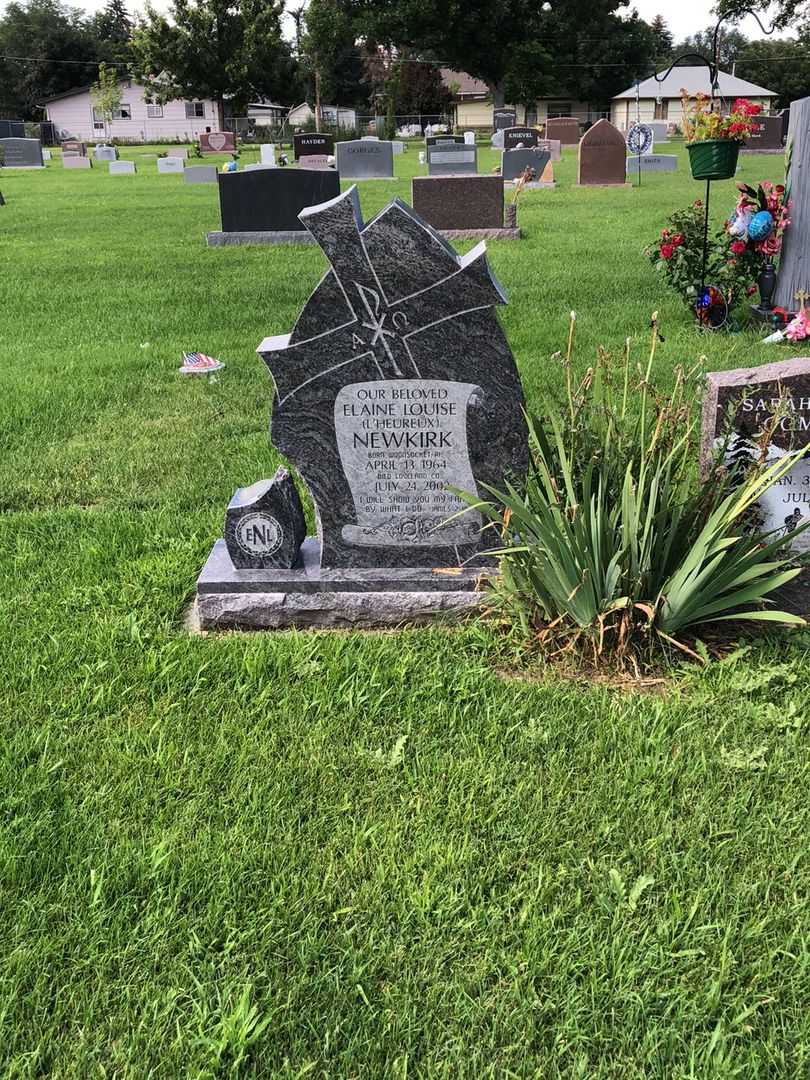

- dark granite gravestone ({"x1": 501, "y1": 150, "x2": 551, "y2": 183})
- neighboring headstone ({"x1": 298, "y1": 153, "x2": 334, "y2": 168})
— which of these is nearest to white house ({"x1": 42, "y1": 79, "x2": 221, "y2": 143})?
neighboring headstone ({"x1": 298, "y1": 153, "x2": 334, "y2": 168})

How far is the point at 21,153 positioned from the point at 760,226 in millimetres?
35813

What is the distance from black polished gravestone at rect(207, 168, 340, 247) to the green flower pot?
23.9 ft

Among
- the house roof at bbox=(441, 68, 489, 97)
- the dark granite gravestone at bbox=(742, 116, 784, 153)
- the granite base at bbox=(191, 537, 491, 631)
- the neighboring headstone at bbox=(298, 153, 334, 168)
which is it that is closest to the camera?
the granite base at bbox=(191, 537, 491, 631)

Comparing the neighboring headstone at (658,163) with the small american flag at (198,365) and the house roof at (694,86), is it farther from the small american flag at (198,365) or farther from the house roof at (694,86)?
the house roof at (694,86)

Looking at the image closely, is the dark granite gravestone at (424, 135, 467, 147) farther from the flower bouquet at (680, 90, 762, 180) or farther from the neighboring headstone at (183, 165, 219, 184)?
the flower bouquet at (680, 90, 762, 180)

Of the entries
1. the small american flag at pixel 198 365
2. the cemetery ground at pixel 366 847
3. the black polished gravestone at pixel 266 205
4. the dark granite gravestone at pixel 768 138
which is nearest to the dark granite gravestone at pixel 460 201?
the black polished gravestone at pixel 266 205

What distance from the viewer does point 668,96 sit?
6525 cm

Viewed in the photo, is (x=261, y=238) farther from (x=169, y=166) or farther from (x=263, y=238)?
(x=169, y=166)

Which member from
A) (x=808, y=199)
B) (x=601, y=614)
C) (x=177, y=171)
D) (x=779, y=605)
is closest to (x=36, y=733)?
(x=601, y=614)

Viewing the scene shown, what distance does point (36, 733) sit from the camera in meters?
3.20

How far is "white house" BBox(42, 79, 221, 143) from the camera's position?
250 ft

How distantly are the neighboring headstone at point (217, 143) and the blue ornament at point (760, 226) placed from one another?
38776 millimetres

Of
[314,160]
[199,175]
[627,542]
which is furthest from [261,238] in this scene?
[199,175]

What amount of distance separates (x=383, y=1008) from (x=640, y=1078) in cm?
58
